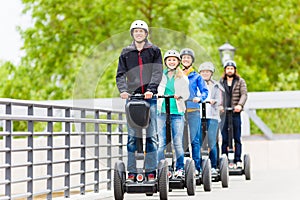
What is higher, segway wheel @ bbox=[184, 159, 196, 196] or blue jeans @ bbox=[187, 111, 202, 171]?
blue jeans @ bbox=[187, 111, 202, 171]

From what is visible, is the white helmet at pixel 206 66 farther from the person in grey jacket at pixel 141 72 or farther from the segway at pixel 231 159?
the person in grey jacket at pixel 141 72

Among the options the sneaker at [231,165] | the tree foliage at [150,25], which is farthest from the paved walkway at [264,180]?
the tree foliage at [150,25]

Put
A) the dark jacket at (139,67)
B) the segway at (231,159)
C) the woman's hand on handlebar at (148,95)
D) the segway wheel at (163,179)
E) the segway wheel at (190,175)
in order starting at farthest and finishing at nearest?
the segway at (231,159) → the segway wheel at (190,175) → the dark jacket at (139,67) → the segway wheel at (163,179) → the woman's hand on handlebar at (148,95)

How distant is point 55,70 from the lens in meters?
37.1

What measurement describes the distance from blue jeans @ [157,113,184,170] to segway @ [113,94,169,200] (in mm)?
974

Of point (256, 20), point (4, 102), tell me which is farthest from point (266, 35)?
point (4, 102)

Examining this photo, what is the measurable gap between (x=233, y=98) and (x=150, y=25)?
19.7 m

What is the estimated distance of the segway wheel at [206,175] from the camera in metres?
13.0

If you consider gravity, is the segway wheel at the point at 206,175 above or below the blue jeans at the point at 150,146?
below

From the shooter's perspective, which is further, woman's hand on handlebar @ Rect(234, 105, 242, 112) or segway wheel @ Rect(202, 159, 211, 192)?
woman's hand on handlebar @ Rect(234, 105, 242, 112)

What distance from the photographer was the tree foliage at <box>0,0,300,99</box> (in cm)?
3597

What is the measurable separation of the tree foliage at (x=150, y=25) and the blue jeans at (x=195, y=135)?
829 inches

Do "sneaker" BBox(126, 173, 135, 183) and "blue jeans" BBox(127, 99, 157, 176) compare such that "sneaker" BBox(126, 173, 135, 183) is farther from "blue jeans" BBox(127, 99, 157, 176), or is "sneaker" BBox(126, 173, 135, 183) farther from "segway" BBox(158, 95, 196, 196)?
"segway" BBox(158, 95, 196, 196)

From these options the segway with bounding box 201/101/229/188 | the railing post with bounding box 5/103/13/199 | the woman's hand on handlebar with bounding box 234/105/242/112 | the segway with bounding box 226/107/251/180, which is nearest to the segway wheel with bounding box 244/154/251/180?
the segway with bounding box 226/107/251/180
